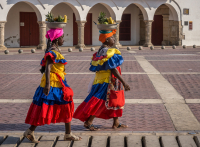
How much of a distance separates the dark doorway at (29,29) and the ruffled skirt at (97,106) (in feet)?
71.5

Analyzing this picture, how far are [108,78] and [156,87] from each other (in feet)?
13.1

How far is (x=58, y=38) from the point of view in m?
4.98

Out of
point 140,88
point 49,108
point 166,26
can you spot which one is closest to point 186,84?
point 140,88

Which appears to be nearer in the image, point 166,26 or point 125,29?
point 166,26

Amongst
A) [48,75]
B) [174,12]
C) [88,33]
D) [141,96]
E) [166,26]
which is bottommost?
[141,96]

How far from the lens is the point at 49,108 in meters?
4.83

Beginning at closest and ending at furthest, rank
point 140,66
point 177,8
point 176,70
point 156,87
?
1. point 156,87
2. point 176,70
3. point 140,66
4. point 177,8

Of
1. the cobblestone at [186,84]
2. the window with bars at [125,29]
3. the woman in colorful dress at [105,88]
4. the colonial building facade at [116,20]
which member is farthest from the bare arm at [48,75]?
the window with bars at [125,29]

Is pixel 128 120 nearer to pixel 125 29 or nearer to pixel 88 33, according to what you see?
pixel 88 33

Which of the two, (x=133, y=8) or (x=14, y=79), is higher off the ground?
(x=133, y=8)

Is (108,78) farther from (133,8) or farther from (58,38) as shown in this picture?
(133,8)

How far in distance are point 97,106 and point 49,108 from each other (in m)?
0.85

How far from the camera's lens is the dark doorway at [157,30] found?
2942 centimetres

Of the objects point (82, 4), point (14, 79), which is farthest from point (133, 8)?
point (14, 79)
